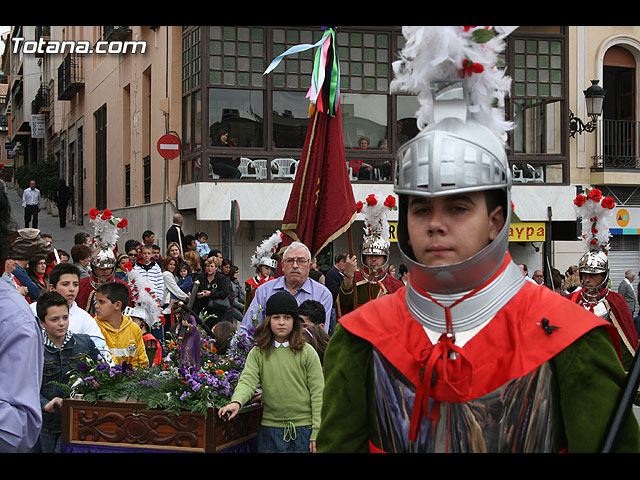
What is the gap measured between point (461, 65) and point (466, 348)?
89 centimetres

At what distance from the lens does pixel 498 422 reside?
2500 millimetres

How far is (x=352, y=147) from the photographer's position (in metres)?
19.0

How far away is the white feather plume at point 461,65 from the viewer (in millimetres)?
2658

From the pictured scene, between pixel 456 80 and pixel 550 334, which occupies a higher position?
pixel 456 80

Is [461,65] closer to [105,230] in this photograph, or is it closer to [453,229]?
[453,229]

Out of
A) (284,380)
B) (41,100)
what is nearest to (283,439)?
(284,380)

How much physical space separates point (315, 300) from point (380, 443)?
12.0ft

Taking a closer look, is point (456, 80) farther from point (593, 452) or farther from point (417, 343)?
point (593, 452)

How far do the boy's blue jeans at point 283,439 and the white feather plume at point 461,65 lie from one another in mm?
2840

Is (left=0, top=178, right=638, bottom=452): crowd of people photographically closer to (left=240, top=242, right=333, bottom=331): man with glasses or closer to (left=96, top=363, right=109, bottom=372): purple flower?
(left=240, top=242, right=333, bottom=331): man with glasses

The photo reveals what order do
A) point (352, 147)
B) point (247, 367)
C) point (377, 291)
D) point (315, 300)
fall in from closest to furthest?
point (247, 367), point (315, 300), point (377, 291), point (352, 147)

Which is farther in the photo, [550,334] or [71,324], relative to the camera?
[71,324]

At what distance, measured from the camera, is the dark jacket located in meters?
5.22
